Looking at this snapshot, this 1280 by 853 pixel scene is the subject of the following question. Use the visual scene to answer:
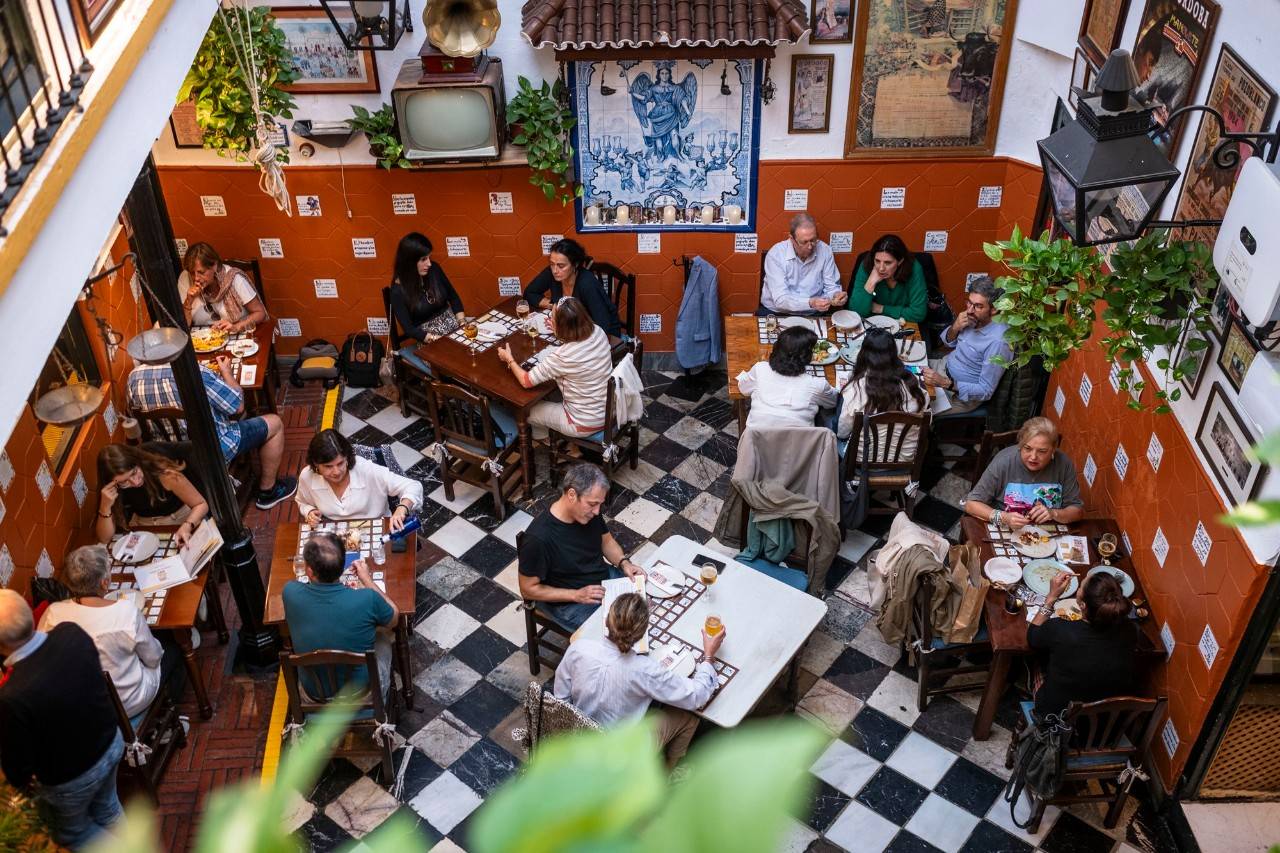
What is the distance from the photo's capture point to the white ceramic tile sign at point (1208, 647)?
17.7ft

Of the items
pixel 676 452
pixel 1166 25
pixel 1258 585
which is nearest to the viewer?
pixel 1258 585

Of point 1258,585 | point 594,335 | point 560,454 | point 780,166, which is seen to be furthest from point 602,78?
point 1258,585

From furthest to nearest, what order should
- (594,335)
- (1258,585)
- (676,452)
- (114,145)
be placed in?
(676,452), (594,335), (1258,585), (114,145)

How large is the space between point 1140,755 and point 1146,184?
9.40 ft

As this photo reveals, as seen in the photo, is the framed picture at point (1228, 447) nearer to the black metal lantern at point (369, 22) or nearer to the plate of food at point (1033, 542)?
the plate of food at point (1033, 542)

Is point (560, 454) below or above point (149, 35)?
below

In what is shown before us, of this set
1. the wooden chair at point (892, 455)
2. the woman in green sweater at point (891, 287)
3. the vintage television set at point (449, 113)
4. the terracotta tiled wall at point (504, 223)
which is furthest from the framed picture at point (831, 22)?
the wooden chair at point (892, 455)

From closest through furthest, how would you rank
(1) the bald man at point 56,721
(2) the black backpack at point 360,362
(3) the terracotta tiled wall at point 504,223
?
(1) the bald man at point 56,721, (3) the terracotta tiled wall at point 504,223, (2) the black backpack at point 360,362

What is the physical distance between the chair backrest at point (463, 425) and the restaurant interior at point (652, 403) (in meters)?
0.05

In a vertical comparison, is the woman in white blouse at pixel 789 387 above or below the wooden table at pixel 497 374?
above

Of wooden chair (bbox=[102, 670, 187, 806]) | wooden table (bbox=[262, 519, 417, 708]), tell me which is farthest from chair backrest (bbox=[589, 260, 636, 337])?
wooden chair (bbox=[102, 670, 187, 806])

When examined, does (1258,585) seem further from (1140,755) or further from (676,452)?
(676,452)

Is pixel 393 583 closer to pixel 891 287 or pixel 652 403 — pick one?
pixel 652 403

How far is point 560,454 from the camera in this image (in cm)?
816
